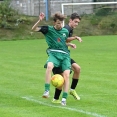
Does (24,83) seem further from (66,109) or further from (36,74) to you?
(66,109)

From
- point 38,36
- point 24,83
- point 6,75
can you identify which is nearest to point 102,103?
point 24,83

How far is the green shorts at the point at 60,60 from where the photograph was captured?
34.0 ft

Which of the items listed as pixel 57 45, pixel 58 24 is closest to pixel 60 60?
pixel 57 45

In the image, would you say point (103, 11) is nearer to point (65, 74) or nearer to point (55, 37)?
point (55, 37)

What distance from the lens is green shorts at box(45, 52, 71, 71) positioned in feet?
34.0

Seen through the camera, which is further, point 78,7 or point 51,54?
point 78,7

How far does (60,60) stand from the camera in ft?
34.2

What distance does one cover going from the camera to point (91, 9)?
143 feet

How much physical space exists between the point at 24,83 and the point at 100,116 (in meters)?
5.36

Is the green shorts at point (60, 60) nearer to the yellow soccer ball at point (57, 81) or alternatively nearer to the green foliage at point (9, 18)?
the yellow soccer ball at point (57, 81)

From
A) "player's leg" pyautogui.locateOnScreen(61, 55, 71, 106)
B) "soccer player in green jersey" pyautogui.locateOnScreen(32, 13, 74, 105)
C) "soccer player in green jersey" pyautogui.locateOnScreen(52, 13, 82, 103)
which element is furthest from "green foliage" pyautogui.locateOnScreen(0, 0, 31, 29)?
"player's leg" pyautogui.locateOnScreen(61, 55, 71, 106)

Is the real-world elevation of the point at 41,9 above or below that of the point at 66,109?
below

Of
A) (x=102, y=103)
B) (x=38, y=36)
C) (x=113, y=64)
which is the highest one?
(x=102, y=103)

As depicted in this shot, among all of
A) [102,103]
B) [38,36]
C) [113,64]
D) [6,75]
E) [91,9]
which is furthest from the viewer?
[91,9]
